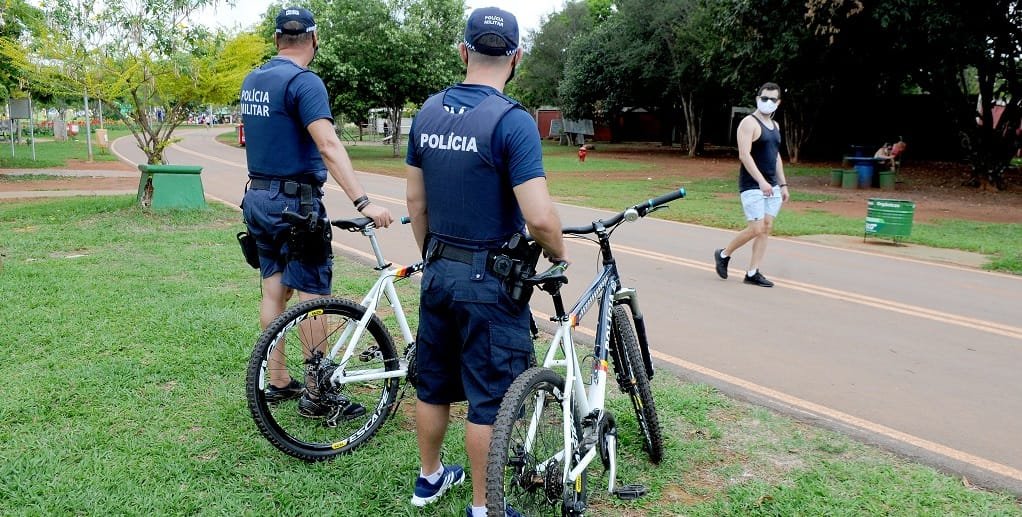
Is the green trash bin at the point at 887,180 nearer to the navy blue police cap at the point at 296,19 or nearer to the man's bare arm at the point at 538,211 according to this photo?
the navy blue police cap at the point at 296,19

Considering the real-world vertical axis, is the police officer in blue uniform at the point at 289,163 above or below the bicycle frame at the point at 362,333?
above

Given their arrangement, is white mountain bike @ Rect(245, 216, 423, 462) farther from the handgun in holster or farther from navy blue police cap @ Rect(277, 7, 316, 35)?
navy blue police cap @ Rect(277, 7, 316, 35)

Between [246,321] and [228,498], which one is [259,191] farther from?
[246,321]

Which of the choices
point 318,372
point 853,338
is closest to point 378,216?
point 318,372

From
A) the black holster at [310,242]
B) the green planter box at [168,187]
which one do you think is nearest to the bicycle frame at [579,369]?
the black holster at [310,242]

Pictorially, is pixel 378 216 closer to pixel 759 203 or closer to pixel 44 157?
pixel 759 203

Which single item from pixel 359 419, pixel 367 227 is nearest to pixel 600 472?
pixel 359 419

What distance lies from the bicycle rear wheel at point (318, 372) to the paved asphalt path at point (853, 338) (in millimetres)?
2226

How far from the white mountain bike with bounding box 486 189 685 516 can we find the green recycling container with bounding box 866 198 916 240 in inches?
336

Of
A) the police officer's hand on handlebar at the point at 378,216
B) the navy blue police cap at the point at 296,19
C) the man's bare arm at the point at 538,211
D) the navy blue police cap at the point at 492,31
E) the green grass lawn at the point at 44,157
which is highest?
the navy blue police cap at the point at 296,19

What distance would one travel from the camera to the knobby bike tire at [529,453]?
2.72 metres

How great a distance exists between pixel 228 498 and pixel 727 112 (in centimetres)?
4207

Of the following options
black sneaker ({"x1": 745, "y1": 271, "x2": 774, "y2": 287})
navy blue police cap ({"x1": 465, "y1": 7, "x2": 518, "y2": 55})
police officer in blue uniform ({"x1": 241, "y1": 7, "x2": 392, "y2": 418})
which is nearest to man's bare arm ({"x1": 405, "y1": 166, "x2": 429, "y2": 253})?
navy blue police cap ({"x1": 465, "y1": 7, "x2": 518, "y2": 55})

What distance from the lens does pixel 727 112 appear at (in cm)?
4266
